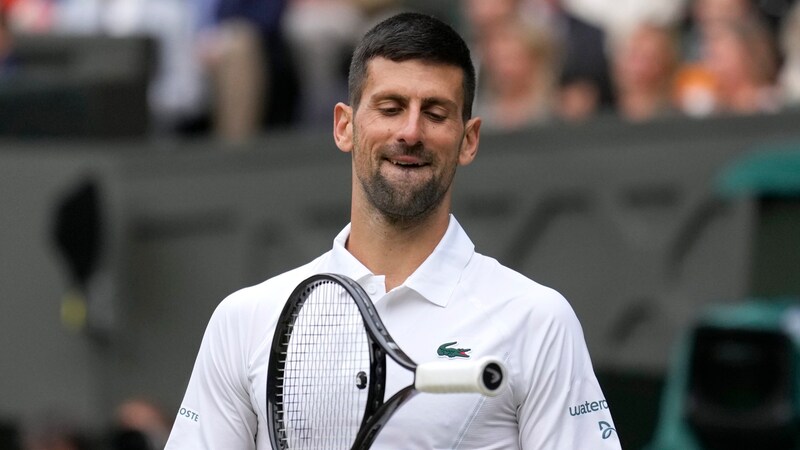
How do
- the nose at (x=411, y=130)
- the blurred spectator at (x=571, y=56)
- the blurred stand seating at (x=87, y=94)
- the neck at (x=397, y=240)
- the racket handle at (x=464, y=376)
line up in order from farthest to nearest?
the blurred stand seating at (x=87, y=94) < the blurred spectator at (x=571, y=56) < the neck at (x=397, y=240) < the nose at (x=411, y=130) < the racket handle at (x=464, y=376)

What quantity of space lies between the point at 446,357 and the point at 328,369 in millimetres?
228

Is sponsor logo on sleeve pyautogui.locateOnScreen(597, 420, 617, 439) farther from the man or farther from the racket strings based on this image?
the racket strings

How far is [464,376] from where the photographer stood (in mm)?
3080

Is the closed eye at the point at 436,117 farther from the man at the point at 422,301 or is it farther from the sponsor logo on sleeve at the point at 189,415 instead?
the sponsor logo on sleeve at the point at 189,415

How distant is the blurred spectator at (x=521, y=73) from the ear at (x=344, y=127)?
5.27 meters

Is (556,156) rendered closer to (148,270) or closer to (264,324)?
(148,270)

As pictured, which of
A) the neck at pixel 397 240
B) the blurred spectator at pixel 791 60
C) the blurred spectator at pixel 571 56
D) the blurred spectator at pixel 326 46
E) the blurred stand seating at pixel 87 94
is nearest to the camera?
the neck at pixel 397 240

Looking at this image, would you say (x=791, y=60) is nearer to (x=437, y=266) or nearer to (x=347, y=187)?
(x=347, y=187)

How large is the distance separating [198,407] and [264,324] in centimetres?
22

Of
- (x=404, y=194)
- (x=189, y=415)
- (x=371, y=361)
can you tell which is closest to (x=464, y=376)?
(x=371, y=361)

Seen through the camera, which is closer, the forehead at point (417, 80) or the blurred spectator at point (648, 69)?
the forehead at point (417, 80)

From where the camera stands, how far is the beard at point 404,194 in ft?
11.4

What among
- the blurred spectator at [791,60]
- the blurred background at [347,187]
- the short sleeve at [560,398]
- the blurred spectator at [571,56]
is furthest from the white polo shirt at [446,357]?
the blurred spectator at [571,56]

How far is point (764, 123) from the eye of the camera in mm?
7785
